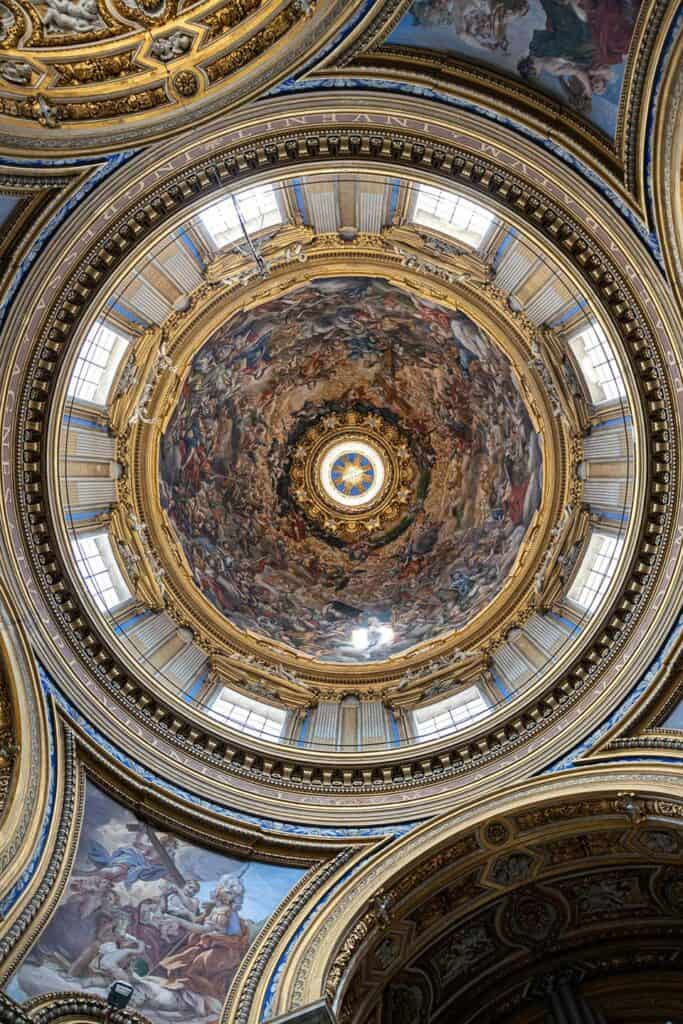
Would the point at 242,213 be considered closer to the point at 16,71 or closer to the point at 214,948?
the point at 16,71

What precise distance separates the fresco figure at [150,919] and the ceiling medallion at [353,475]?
41.8 ft

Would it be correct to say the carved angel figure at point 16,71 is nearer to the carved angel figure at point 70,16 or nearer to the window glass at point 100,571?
the carved angel figure at point 70,16

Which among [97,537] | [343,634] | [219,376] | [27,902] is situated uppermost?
[219,376]

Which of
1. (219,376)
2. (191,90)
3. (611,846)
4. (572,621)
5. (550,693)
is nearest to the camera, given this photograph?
(191,90)

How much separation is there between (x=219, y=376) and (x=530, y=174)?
33.7 feet

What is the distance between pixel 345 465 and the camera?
27.2 m

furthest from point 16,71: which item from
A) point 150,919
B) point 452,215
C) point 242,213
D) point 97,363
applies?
point 150,919

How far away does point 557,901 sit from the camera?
53.2 feet

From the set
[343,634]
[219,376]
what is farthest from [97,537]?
[343,634]

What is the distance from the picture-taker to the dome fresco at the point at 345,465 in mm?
22609

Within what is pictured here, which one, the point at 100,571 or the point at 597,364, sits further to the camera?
the point at 100,571

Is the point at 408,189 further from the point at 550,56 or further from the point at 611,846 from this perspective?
the point at 611,846

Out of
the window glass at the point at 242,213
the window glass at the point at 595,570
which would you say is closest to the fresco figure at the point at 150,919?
the window glass at the point at 595,570

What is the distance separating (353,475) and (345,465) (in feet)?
1.35
